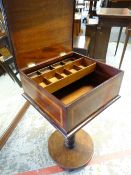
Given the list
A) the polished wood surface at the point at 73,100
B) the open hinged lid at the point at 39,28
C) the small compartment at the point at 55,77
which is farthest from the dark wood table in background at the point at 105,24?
the small compartment at the point at 55,77

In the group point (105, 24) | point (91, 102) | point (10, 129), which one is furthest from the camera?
point (105, 24)

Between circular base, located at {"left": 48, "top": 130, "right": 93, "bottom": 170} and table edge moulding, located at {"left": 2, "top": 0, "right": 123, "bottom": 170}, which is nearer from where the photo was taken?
table edge moulding, located at {"left": 2, "top": 0, "right": 123, "bottom": 170}

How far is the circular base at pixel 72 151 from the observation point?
3.72 feet

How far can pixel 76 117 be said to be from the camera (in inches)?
26.8

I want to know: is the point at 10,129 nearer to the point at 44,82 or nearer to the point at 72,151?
the point at 72,151

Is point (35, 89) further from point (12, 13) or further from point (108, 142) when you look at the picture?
point (108, 142)

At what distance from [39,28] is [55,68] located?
0.24m

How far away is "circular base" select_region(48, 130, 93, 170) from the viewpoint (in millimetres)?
1135

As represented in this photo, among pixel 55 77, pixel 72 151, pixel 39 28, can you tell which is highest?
pixel 39 28

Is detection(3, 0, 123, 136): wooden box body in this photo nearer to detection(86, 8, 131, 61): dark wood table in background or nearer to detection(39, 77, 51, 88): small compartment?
detection(39, 77, 51, 88): small compartment

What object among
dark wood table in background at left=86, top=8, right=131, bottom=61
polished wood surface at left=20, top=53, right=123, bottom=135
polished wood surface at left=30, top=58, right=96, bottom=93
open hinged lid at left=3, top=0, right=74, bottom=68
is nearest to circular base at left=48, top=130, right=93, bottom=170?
polished wood surface at left=20, top=53, right=123, bottom=135

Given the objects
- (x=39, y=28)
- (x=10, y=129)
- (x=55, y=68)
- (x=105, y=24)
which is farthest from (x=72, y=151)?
(x=105, y=24)

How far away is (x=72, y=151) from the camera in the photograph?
121 centimetres

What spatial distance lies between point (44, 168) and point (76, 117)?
2.25 ft
